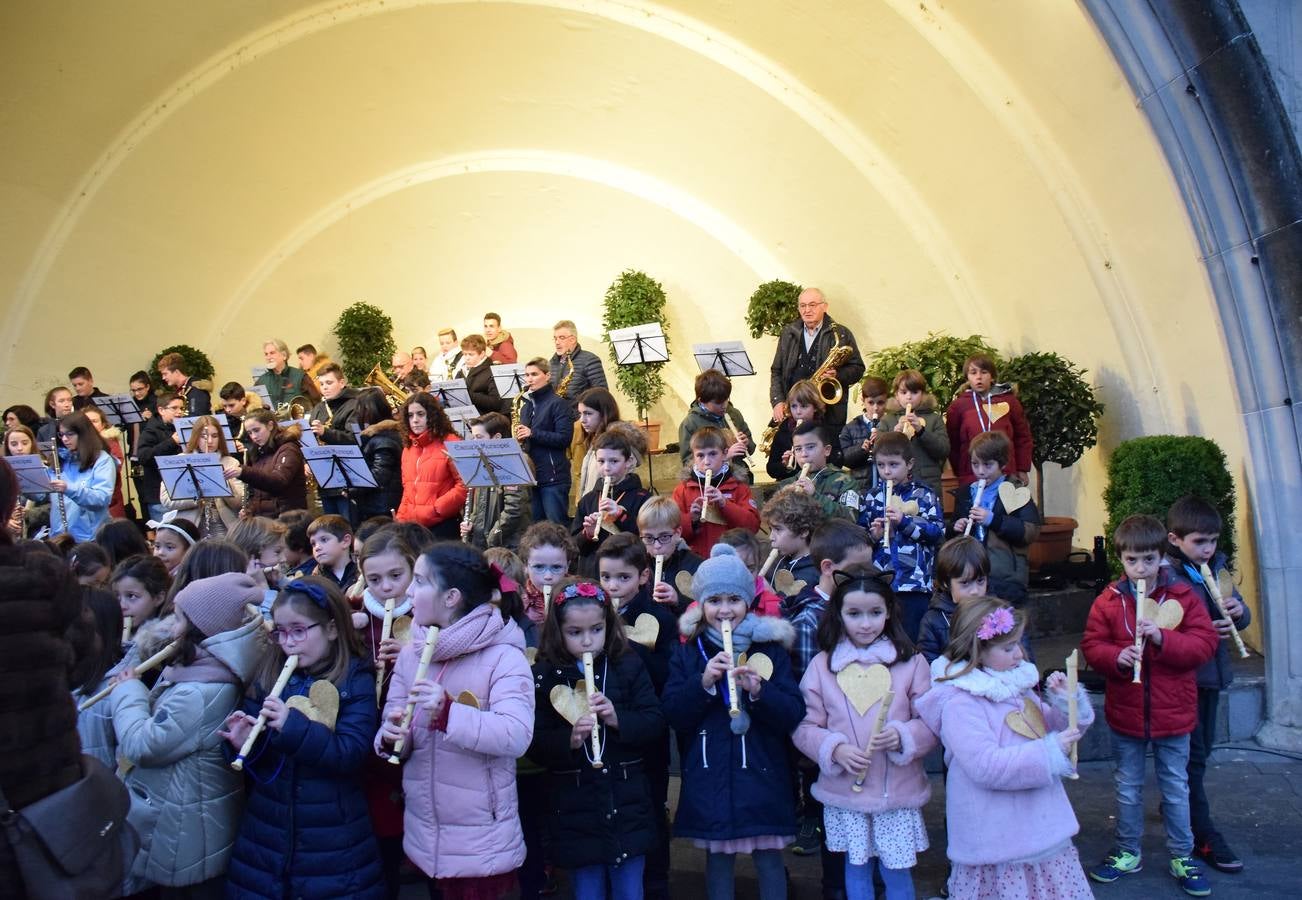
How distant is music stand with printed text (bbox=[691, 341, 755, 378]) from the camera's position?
9.56 m

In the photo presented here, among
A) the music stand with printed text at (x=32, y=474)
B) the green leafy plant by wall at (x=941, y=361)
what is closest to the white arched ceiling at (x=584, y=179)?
the green leafy plant by wall at (x=941, y=361)

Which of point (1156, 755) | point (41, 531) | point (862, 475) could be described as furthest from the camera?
point (41, 531)

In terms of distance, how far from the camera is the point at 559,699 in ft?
13.1

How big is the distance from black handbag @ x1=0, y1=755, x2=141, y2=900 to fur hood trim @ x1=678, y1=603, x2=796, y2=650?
1.89 m

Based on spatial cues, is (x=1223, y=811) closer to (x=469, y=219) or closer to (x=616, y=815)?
(x=616, y=815)

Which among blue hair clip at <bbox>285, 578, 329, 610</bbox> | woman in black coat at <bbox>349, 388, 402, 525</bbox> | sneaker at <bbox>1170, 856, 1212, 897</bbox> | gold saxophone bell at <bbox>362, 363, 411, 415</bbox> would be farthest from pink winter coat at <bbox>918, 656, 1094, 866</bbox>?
gold saxophone bell at <bbox>362, 363, 411, 415</bbox>

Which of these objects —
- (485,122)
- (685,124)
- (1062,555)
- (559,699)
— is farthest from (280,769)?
(485,122)

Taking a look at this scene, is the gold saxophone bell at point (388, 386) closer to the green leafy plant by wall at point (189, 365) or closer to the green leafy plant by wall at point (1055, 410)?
the green leafy plant by wall at point (189, 365)

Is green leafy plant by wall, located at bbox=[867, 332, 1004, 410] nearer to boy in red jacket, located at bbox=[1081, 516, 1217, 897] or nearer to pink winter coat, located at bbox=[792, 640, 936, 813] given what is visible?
boy in red jacket, located at bbox=[1081, 516, 1217, 897]

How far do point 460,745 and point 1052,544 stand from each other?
19.5 feet

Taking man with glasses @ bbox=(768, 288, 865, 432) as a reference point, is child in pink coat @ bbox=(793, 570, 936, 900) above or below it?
below

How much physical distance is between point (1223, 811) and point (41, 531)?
24.6ft

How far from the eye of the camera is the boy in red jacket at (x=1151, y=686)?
4605 millimetres

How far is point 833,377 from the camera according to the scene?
975 cm
